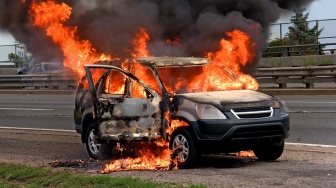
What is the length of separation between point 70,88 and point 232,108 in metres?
22.2

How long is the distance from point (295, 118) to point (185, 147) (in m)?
6.72

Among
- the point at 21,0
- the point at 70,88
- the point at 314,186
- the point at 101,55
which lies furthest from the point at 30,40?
the point at 70,88

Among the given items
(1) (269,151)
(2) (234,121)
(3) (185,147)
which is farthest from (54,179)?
(1) (269,151)

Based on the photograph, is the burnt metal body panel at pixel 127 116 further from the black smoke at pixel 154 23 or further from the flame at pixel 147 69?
the black smoke at pixel 154 23

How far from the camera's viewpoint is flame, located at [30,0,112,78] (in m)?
11.1

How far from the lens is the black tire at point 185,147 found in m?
8.56

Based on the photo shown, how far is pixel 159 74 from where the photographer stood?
934 centimetres

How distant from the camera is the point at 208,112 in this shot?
8477 mm

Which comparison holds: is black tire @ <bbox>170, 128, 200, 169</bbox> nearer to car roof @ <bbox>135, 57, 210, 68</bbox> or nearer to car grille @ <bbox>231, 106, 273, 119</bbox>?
car grille @ <bbox>231, 106, 273, 119</bbox>

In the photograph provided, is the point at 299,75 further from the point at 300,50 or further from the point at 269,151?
the point at 269,151

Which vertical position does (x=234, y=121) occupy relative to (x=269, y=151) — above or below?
above

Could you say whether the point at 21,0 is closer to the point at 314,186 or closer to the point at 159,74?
the point at 159,74

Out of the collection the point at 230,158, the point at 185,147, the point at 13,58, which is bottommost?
the point at 230,158

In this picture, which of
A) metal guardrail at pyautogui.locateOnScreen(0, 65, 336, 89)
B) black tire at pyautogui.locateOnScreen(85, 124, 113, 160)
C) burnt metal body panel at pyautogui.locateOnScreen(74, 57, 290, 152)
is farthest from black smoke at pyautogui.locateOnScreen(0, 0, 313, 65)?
metal guardrail at pyautogui.locateOnScreen(0, 65, 336, 89)
